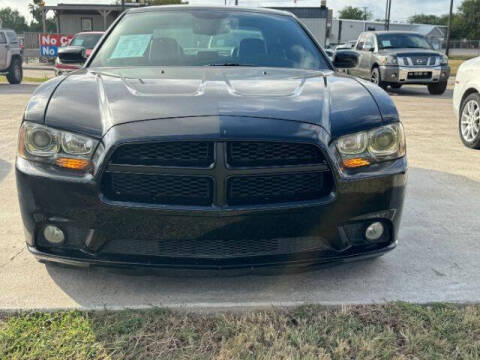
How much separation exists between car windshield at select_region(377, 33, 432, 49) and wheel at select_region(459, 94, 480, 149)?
8.61 metres

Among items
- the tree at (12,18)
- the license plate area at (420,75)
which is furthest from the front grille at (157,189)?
the tree at (12,18)

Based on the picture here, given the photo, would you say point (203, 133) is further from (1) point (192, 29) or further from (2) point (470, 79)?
(2) point (470, 79)

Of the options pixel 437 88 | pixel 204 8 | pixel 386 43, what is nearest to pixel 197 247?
pixel 204 8

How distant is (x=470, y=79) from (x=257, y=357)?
5873 mm

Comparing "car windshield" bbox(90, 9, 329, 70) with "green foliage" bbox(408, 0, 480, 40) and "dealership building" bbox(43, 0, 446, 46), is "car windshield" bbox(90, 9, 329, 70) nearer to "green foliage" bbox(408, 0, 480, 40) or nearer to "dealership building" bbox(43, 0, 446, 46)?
"dealership building" bbox(43, 0, 446, 46)

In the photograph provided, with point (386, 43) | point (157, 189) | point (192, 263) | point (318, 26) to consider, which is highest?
point (318, 26)

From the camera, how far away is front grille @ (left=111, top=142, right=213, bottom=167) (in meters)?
2.47

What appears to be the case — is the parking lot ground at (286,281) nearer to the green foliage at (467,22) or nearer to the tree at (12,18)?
the green foliage at (467,22)

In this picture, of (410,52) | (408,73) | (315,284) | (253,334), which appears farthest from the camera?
(410,52)

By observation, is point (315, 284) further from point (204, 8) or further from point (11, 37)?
point (11, 37)

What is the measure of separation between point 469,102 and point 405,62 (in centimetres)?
770

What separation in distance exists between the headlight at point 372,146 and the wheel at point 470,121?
4448mm

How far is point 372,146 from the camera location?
273 centimetres

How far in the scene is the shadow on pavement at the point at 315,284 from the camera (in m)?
2.76
